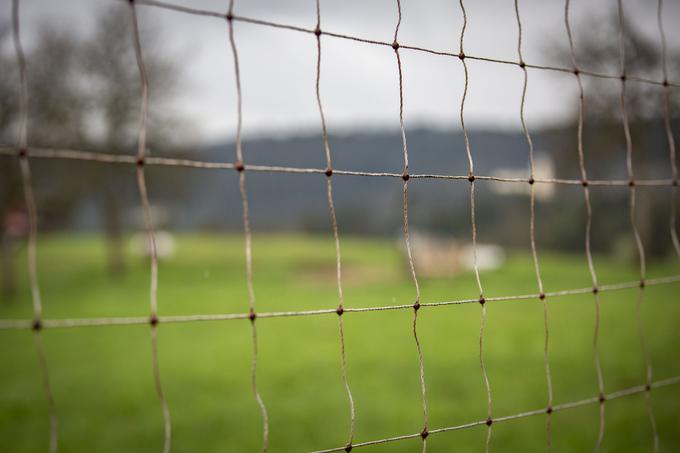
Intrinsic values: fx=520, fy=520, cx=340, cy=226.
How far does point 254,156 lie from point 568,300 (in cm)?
1962

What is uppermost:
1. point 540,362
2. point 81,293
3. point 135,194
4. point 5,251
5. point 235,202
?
point 235,202

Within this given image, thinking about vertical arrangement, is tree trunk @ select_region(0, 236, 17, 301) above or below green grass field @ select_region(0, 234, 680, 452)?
above

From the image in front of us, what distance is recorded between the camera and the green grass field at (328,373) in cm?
348

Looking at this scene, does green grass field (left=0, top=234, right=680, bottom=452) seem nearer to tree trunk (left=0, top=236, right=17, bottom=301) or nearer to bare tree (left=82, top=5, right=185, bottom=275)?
tree trunk (left=0, top=236, right=17, bottom=301)

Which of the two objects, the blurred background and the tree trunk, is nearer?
the blurred background

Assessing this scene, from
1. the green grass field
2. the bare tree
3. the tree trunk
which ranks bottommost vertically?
the green grass field

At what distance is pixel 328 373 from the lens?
4973mm

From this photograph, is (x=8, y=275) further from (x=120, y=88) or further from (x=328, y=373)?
(x=328, y=373)

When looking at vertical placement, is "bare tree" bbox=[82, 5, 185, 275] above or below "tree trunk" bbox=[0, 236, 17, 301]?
above

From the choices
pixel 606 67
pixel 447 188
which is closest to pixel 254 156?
pixel 447 188

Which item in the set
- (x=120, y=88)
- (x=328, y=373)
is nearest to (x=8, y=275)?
(x=120, y=88)

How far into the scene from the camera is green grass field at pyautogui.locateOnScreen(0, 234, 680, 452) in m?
3.48

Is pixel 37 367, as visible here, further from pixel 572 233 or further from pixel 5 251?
pixel 572 233

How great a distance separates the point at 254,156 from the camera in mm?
25750
